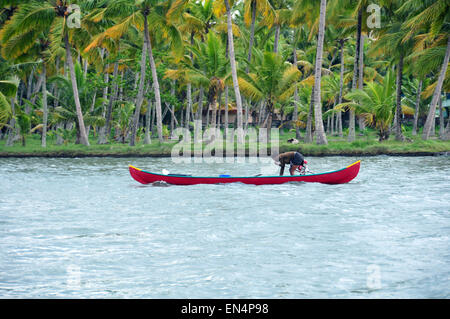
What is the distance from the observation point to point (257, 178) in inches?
625

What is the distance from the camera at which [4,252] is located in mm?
9125

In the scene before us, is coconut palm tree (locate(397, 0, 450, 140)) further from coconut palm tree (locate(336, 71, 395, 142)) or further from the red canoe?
the red canoe

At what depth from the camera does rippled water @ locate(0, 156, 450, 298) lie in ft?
24.0

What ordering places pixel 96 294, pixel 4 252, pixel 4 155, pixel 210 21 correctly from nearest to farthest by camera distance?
pixel 96 294 < pixel 4 252 < pixel 4 155 < pixel 210 21

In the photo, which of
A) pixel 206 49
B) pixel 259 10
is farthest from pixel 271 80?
pixel 259 10

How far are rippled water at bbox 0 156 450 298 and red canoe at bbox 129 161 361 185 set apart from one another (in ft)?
1.00

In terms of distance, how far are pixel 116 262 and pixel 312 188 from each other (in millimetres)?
8966

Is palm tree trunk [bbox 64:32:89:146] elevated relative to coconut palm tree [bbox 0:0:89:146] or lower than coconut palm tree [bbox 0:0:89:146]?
lower

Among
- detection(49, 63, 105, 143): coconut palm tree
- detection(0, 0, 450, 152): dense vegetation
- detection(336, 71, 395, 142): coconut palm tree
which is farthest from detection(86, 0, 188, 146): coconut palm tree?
detection(336, 71, 395, 142): coconut palm tree

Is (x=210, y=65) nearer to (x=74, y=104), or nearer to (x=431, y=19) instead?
(x=74, y=104)

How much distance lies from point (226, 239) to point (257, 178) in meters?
5.97

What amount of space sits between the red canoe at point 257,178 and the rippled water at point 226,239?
0.31 meters
